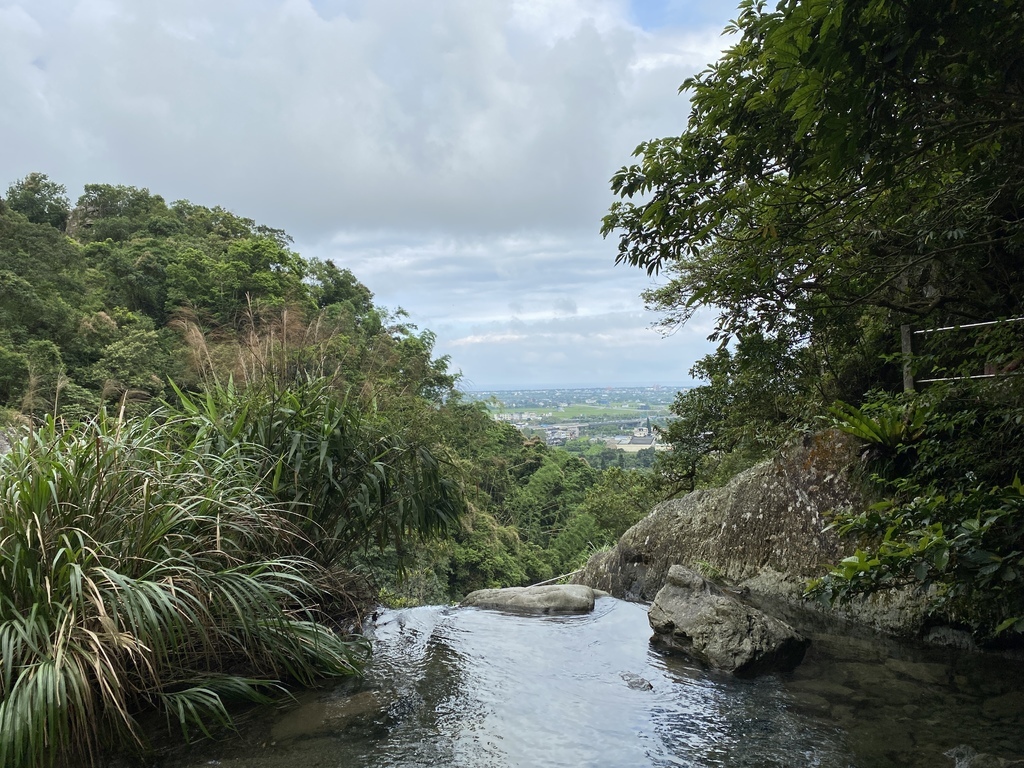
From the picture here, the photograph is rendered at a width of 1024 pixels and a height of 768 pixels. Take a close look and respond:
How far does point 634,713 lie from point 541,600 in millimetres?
2794

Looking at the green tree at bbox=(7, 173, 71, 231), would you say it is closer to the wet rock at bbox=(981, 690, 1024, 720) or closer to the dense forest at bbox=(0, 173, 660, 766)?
the dense forest at bbox=(0, 173, 660, 766)

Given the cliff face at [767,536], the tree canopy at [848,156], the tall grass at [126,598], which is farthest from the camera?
the cliff face at [767,536]

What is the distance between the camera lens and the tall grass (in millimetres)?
2602

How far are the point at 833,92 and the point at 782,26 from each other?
10.4 inches

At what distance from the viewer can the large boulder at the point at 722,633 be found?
4.33m

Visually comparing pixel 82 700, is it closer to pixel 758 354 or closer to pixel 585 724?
pixel 585 724

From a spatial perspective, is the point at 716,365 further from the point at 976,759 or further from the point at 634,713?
the point at 976,759

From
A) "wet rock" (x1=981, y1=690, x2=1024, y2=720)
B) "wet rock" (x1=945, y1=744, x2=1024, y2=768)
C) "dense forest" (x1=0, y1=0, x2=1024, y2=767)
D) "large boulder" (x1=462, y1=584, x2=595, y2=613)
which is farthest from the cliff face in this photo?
"wet rock" (x1=945, y1=744, x2=1024, y2=768)

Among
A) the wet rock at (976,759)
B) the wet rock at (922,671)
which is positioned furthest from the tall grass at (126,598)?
the wet rock at (922,671)

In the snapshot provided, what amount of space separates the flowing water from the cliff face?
33.3 inches

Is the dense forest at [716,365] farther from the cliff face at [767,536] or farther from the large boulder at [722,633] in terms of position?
the large boulder at [722,633]

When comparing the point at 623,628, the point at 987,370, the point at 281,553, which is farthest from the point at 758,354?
the point at 281,553

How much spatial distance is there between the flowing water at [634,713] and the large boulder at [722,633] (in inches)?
5.3

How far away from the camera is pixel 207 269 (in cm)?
2295
